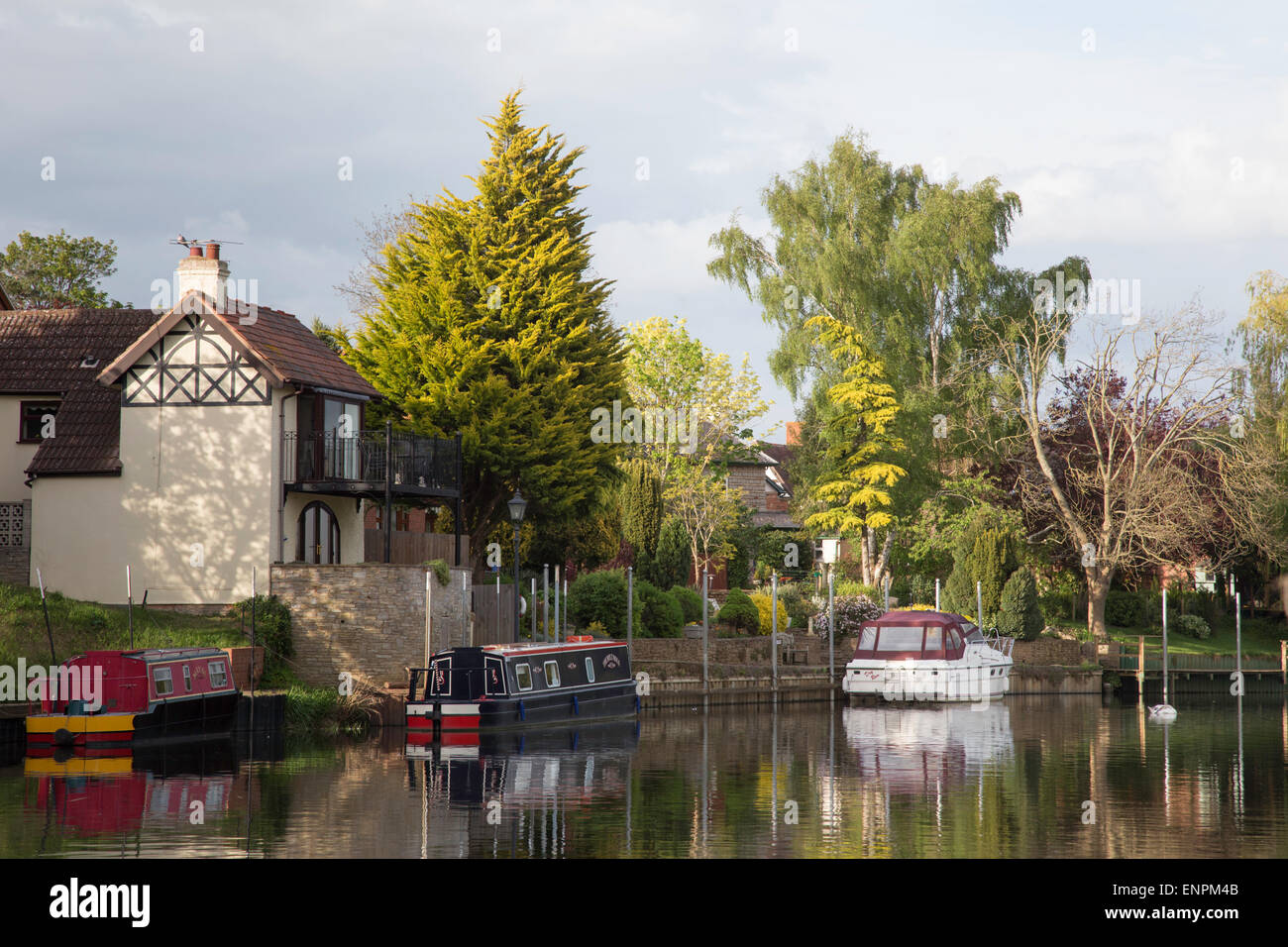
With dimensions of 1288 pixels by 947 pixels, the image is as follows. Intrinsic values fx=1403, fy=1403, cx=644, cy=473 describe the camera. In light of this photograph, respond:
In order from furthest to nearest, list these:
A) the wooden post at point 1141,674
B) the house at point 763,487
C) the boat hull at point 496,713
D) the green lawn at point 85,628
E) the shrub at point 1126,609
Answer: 1. the house at point 763,487
2. the shrub at point 1126,609
3. the wooden post at point 1141,674
4. the boat hull at point 496,713
5. the green lawn at point 85,628

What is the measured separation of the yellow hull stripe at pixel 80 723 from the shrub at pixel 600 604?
16.7m

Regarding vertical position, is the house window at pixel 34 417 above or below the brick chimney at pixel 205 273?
below

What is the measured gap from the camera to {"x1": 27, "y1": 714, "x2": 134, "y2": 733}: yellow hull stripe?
89.0 feet

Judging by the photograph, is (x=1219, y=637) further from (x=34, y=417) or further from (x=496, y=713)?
(x=34, y=417)

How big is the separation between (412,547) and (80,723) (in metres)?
12.0

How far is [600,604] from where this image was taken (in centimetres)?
4234

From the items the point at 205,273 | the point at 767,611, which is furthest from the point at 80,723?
the point at 767,611

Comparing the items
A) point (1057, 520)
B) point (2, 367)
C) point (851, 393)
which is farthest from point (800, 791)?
point (1057, 520)

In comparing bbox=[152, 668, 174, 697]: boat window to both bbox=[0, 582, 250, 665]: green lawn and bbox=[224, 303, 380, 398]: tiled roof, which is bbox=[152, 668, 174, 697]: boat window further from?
bbox=[224, 303, 380, 398]: tiled roof

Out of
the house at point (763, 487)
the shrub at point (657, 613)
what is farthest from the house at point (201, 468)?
the house at point (763, 487)

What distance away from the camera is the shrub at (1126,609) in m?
58.7

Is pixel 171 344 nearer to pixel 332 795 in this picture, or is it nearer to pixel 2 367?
pixel 2 367

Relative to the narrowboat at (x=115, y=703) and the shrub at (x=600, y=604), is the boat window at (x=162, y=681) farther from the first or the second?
the shrub at (x=600, y=604)

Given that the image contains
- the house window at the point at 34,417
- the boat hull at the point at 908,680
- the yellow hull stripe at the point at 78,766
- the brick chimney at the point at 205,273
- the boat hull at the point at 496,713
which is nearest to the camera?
the yellow hull stripe at the point at 78,766
